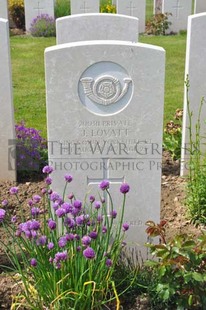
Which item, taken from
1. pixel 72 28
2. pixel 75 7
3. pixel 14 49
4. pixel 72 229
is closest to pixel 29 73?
pixel 14 49

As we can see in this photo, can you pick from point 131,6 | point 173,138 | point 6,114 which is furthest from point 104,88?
point 131,6

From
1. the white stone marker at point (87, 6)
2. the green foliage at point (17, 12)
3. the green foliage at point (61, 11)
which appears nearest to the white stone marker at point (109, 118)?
the white stone marker at point (87, 6)

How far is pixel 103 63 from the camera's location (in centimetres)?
317

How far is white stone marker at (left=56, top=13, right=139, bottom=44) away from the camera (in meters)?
4.70

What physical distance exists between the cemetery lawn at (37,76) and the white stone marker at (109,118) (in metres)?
2.77

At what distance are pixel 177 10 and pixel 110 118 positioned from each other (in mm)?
9416

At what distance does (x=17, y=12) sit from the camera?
41.8 ft

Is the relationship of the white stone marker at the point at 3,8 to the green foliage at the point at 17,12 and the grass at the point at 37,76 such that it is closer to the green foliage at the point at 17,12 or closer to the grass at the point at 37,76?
the grass at the point at 37,76

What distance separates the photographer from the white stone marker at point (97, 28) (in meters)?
4.70

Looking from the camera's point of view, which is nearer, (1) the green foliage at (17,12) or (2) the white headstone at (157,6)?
(1) the green foliage at (17,12)

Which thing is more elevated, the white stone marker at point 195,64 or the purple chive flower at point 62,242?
the white stone marker at point 195,64

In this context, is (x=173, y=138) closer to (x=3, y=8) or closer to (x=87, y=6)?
(x=3, y=8)

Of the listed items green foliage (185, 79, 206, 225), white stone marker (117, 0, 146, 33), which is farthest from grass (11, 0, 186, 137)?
green foliage (185, 79, 206, 225)

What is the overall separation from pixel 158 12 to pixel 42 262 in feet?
36.7
